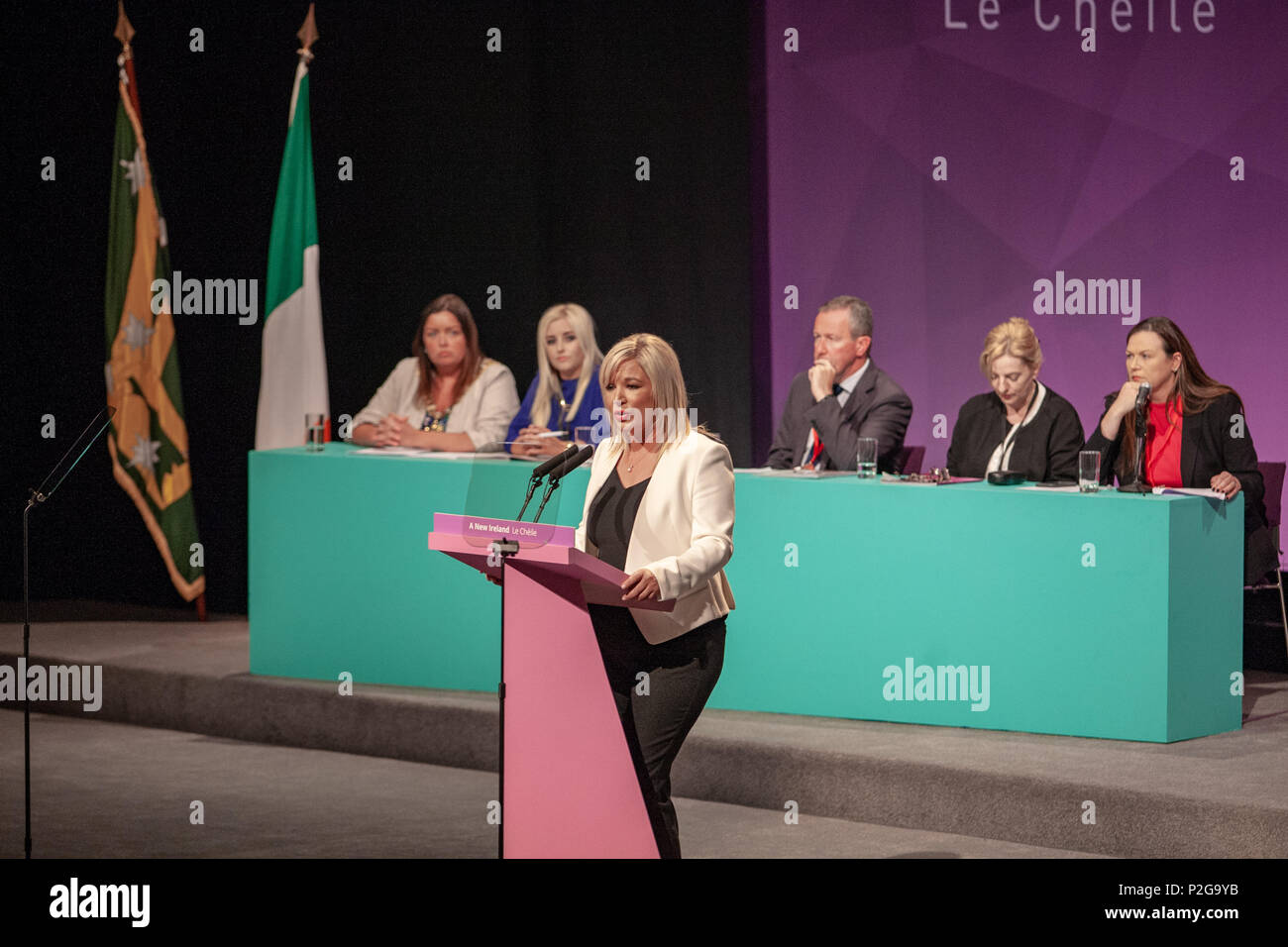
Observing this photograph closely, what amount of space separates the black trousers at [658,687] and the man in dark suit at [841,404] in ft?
7.24

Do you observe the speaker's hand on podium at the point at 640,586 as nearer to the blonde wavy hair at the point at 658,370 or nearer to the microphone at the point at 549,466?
the microphone at the point at 549,466

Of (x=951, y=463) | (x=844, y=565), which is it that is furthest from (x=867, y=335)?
(x=844, y=565)

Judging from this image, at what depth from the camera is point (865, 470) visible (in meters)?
5.63

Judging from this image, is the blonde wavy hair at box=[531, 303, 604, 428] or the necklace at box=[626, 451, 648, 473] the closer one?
the necklace at box=[626, 451, 648, 473]

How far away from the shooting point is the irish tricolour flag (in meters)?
7.44

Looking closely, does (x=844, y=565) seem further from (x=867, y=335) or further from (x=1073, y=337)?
(x=1073, y=337)

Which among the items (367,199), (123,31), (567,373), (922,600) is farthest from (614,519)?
(123,31)

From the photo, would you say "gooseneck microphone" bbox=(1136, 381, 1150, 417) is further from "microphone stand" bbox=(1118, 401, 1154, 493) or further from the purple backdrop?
the purple backdrop

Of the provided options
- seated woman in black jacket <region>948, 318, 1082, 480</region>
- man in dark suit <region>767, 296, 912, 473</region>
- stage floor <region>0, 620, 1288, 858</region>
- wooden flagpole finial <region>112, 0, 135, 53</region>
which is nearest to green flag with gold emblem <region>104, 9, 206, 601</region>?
wooden flagpole finial <region>112, 0, 135, 53</region>

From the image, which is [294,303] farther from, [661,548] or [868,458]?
[661,548]

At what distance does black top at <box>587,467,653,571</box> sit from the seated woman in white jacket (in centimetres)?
255

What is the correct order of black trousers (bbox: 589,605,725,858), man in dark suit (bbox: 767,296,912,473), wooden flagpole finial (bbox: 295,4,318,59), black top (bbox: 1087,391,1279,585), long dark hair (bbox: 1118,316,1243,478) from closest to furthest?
1. black trousers (bbox: 589,605,725,858)
2. black top (bbox: 1087,391,1279,585)
3. long dark hair (bbox: 1118,316,1243,478)
4. man in dark suit (bbox: 767,296,912,473)
5. wooden flagpole finial (bbox: 295,4,318,59)

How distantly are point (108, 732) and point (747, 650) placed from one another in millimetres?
2426
